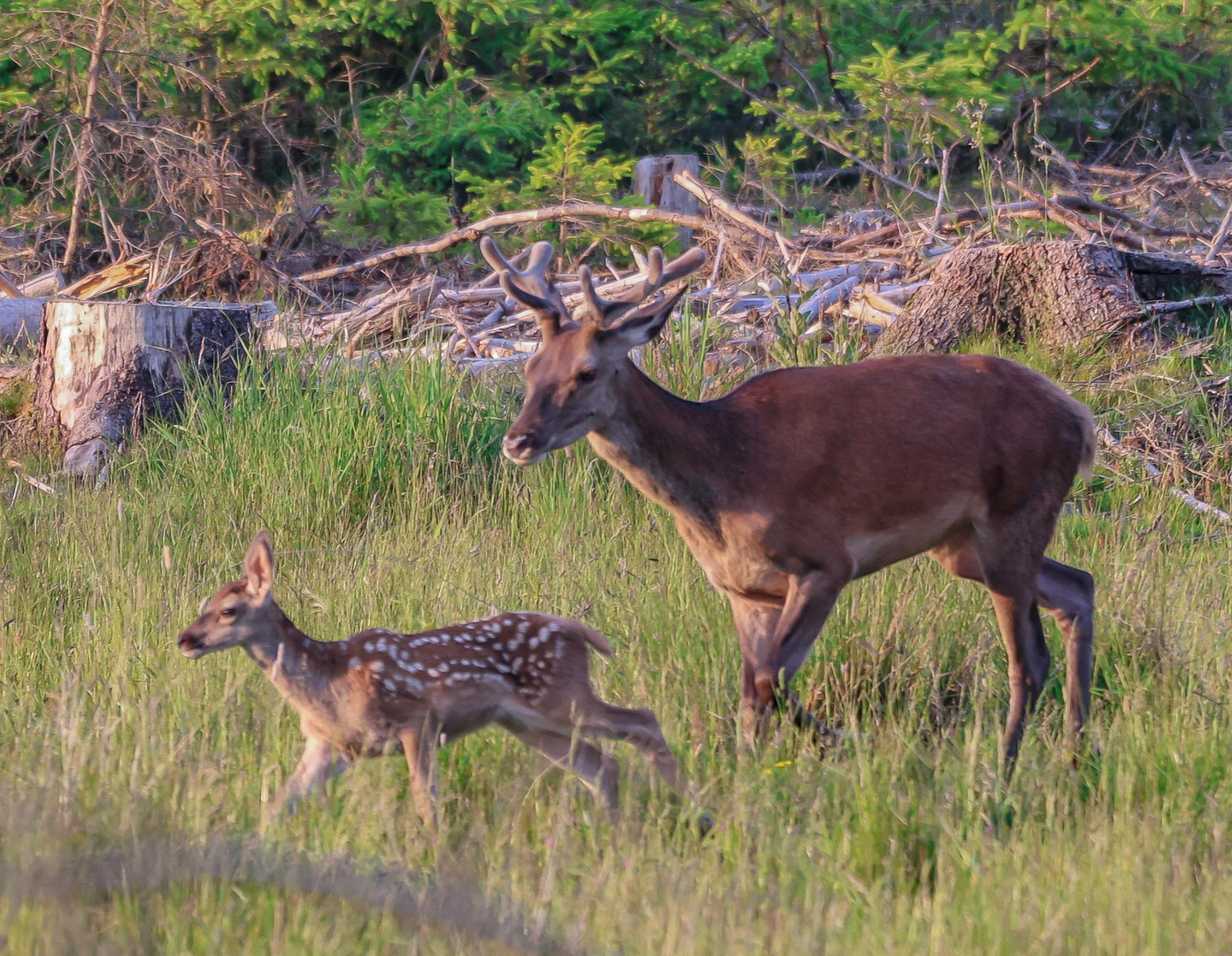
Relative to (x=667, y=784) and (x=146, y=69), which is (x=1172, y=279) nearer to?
(x=667, y=784)

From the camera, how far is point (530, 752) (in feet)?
15.1

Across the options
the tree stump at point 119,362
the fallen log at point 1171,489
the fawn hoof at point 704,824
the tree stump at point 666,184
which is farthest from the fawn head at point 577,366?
the tree stump at point 666,184

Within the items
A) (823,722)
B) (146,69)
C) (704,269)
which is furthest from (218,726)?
(146,69)

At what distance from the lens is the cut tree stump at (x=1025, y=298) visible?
8836 mm

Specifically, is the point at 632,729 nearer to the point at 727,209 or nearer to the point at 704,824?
the point at 704,824

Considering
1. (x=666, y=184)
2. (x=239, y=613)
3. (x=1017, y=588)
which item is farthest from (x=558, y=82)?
(x=239, y=613)

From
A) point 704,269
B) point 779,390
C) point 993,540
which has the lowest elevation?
point 704,269

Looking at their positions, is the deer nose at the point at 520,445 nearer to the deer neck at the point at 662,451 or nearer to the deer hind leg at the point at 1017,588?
the deer neck at the point at 662,451

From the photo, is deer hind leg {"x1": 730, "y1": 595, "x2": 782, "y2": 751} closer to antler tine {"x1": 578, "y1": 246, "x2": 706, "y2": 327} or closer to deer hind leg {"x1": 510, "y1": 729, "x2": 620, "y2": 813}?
deer hind leg {"x1": 510, "y1": 729, "x2": 620, "y2": 813}

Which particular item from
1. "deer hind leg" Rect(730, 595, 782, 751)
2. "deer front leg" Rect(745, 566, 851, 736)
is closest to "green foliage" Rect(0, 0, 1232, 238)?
"deer hind leg" Rect(730, 595, 782, 751)

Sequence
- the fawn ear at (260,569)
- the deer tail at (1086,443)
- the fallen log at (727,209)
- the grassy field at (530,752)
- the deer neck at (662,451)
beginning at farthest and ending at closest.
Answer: the fallen log at (727,209) → the deer tail at (1086,443) → the deer neck at (662,451) → the fawn ear at (260,569) → the grassy field at (530,752)

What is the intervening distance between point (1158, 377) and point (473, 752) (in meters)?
5.28

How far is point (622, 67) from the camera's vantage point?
1688 centimetres

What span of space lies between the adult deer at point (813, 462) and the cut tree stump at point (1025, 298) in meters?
3.48
